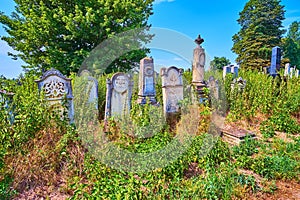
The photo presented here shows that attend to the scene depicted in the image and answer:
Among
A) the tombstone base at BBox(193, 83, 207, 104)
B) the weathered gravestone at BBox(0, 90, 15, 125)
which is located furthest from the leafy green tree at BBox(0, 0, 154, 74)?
the weathered gravestone at BBox(0, 90, 15, 125)

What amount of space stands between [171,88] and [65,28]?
401 inches

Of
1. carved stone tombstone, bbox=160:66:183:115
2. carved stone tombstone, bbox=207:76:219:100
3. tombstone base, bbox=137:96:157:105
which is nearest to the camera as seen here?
tombstone base, bbox=137:96:157:105

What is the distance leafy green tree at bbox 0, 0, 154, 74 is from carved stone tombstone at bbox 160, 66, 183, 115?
792 cm

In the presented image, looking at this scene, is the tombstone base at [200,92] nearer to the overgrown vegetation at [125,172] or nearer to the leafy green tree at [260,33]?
the overgrown vegetation at [125,172]

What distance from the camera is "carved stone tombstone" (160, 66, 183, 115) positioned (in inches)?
195

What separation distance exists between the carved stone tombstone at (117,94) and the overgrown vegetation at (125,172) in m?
0.73

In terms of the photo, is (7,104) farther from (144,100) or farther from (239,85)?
(239,85)

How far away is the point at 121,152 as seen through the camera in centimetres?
292

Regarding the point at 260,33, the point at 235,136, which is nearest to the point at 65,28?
the point at 235,136

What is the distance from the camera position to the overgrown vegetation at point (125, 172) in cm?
236

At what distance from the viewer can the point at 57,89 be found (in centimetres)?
393

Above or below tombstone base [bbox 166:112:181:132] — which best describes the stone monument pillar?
above

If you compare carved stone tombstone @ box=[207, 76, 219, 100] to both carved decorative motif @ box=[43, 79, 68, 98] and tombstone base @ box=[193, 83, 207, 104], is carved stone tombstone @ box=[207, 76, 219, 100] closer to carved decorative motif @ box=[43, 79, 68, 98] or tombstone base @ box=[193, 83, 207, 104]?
tombstone base @ box=[193, 83, 207, 104]

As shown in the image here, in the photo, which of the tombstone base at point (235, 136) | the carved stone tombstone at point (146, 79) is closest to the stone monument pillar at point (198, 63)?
the carved stone tombstone at point (146, 79)
